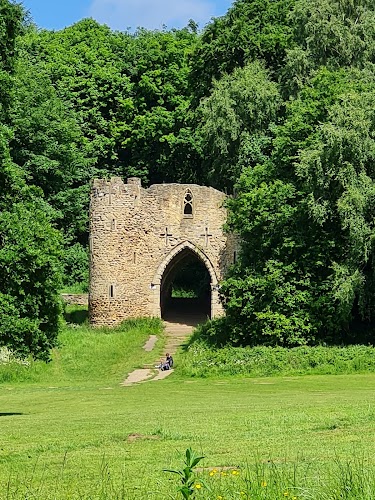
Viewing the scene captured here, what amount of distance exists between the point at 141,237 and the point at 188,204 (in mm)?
2612

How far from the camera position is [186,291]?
54.3 meters

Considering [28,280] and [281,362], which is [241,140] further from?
[28,280]

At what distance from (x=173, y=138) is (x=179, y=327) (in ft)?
56.9

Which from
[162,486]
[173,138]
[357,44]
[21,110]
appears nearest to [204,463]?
[162,486]

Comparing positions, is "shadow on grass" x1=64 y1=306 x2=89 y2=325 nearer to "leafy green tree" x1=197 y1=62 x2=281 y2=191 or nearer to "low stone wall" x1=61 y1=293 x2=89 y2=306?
"low stone wall" x1=61 y1=293 x2=89 y2=306

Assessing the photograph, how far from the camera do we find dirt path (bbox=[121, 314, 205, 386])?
28391mm

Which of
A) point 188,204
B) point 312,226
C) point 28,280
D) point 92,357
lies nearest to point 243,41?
point 188,204

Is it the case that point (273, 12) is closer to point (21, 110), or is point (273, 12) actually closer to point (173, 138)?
point (173, 138)

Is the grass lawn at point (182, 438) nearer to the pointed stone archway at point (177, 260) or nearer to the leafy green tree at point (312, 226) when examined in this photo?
the leafy green tree at point (312, 226)

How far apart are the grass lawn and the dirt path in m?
5.14

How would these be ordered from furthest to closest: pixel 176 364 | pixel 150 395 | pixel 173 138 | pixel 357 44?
pixel 173 138 → pixel 357 44 → pixel 176 364 → pixel 150 395

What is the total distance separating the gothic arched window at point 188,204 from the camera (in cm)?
4062

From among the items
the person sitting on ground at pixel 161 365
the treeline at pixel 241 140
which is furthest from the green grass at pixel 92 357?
the treeline at pixel 241 140

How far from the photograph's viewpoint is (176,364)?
3075 cm
